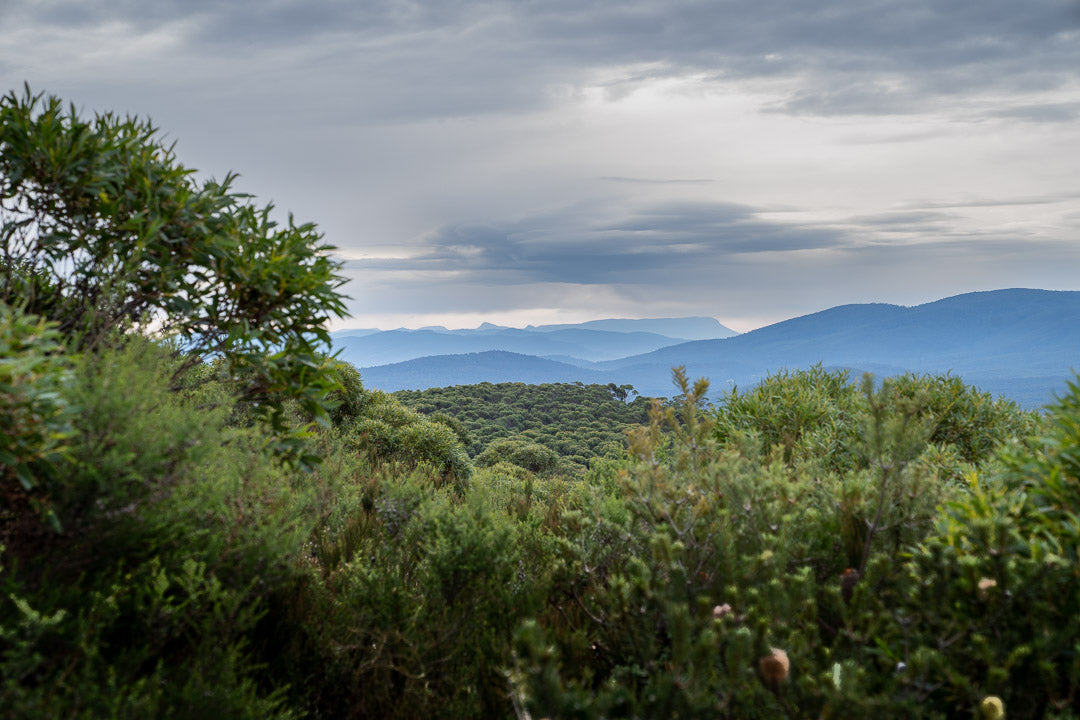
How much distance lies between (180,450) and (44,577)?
572 mm

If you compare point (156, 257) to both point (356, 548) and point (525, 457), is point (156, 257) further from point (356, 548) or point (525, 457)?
point (525, 457)

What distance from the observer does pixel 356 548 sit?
446 cm

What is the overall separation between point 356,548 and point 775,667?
3.38 m

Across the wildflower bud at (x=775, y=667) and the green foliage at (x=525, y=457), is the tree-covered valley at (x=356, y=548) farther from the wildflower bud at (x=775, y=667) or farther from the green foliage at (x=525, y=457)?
the green foliage at (x=525, y=457)

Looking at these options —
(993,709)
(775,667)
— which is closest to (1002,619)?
(993,709)

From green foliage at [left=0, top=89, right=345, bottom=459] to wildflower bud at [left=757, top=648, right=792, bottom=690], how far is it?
2622 millimetres

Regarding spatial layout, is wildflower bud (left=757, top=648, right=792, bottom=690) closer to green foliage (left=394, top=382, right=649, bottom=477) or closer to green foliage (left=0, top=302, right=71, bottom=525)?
green foliage (left=0, top=302, right=71, bottom=525)

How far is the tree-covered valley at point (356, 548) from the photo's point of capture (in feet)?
6.36

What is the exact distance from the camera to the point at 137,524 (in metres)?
2.34

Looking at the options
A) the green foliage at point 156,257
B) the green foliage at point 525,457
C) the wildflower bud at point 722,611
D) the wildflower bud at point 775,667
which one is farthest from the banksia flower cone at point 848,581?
the green foliage at point 525,457

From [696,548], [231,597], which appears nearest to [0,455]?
[231,597]

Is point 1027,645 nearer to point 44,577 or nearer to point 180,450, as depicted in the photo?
point 180,450

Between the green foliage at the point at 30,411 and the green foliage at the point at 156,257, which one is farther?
the green foliage at the point at 156,257

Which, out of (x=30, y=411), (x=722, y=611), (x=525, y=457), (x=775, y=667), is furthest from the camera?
(x=525, y=457)
